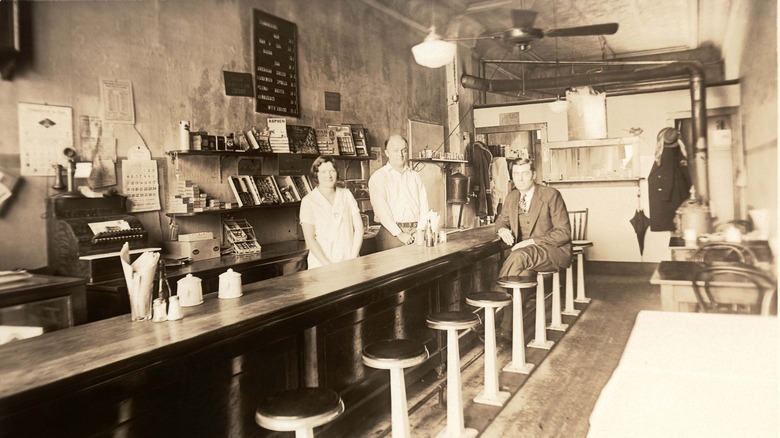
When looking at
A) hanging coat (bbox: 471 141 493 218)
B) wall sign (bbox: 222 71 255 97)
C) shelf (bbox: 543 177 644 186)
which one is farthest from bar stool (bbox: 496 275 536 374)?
hanging coat (bbox: 471 141 493 218)

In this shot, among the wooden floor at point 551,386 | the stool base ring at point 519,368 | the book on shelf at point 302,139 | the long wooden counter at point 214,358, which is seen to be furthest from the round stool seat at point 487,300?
the book on shelf at point 302,139

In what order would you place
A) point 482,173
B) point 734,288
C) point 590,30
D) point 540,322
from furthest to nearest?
point 482,173 < point 540,322 < point 590,30 < point 734,288

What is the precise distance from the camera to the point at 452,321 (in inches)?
97.4

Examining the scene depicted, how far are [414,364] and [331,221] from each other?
68.5 inches

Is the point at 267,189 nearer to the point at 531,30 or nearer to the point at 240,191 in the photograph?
the point at 240,191


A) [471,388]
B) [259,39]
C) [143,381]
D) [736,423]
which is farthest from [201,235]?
[736,423]

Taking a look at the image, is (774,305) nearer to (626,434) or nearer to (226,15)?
(626,434)

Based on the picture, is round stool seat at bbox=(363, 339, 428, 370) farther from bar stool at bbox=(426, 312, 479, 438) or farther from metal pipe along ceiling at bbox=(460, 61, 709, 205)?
metal pipe along ceiling at bbox=(460, 61, 709, 205)

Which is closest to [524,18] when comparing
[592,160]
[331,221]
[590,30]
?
[590,30]

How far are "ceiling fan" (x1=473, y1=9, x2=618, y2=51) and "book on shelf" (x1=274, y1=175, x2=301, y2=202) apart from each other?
219cm

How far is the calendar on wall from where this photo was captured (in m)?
3.43

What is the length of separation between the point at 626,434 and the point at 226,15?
415cm

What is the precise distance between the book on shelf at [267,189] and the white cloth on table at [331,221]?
899 mm

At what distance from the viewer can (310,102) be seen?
16.4ft
